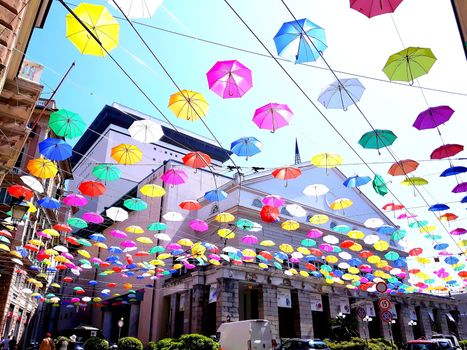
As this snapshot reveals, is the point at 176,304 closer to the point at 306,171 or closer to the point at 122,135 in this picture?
the point at 306,171

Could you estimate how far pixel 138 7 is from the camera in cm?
707

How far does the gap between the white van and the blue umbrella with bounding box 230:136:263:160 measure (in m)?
8.64

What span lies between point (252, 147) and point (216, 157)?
5668 centimetres

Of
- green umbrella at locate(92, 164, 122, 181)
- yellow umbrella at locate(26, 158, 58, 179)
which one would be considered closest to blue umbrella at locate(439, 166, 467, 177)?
green umbrella at locate(92, 164, 122, 181)

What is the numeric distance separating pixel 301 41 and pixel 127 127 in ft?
192

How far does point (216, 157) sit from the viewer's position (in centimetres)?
6931

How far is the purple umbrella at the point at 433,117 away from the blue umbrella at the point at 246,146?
16.6 feet

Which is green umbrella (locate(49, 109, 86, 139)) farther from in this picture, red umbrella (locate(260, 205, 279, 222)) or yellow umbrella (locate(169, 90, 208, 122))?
red umbrella (locate(260, 205, 279, 222))

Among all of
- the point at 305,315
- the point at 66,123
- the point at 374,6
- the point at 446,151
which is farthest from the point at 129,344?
the point at 374,6

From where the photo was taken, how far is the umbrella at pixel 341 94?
33.5ft

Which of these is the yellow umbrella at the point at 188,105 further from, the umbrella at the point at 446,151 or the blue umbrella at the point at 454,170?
the blue umbrella at the point at 454,170

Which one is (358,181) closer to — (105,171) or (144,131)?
(144,131)

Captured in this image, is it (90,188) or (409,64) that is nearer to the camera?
(409,64)

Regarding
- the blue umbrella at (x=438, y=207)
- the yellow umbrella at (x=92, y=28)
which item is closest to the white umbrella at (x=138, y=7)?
the yellow umbrella at (x=92, y=28)
